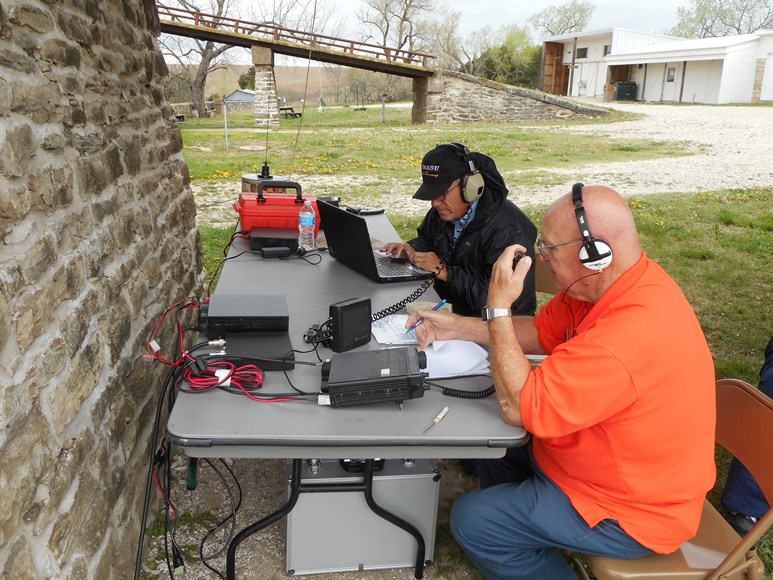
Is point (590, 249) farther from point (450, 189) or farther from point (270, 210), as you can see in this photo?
point (270, 210)

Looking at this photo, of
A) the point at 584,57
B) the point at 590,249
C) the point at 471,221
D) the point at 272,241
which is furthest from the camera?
the point at 584,57

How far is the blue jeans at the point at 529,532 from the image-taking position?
188 centimetres

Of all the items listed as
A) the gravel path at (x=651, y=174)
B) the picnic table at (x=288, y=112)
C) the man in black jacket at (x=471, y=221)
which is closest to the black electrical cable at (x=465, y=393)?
the man in black jacket at (x=471, y=221)

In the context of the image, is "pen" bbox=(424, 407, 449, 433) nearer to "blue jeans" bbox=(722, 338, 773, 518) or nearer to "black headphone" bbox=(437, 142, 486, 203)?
"black headphone" bbox=(437, 142, 486, 203)

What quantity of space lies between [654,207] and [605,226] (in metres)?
7.54

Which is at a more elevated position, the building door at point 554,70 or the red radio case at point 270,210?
the building door at point 554,70

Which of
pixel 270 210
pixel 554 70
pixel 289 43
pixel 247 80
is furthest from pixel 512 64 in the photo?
pixel 270 210

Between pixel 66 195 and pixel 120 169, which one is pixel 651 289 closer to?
pixel 66 195

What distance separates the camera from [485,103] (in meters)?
23.4

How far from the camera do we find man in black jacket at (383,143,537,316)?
120 inches

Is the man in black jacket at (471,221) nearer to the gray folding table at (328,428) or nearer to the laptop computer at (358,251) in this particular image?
the laptop computer at (358,251)

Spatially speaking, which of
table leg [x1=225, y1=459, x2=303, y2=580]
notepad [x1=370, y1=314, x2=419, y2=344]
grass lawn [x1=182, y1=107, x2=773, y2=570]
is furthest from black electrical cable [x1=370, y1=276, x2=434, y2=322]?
grass lawn [x1=182, y1=107, x2=773, y2=570]

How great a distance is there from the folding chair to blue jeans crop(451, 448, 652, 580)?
0.06m

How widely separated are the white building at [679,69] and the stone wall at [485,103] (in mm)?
12304
